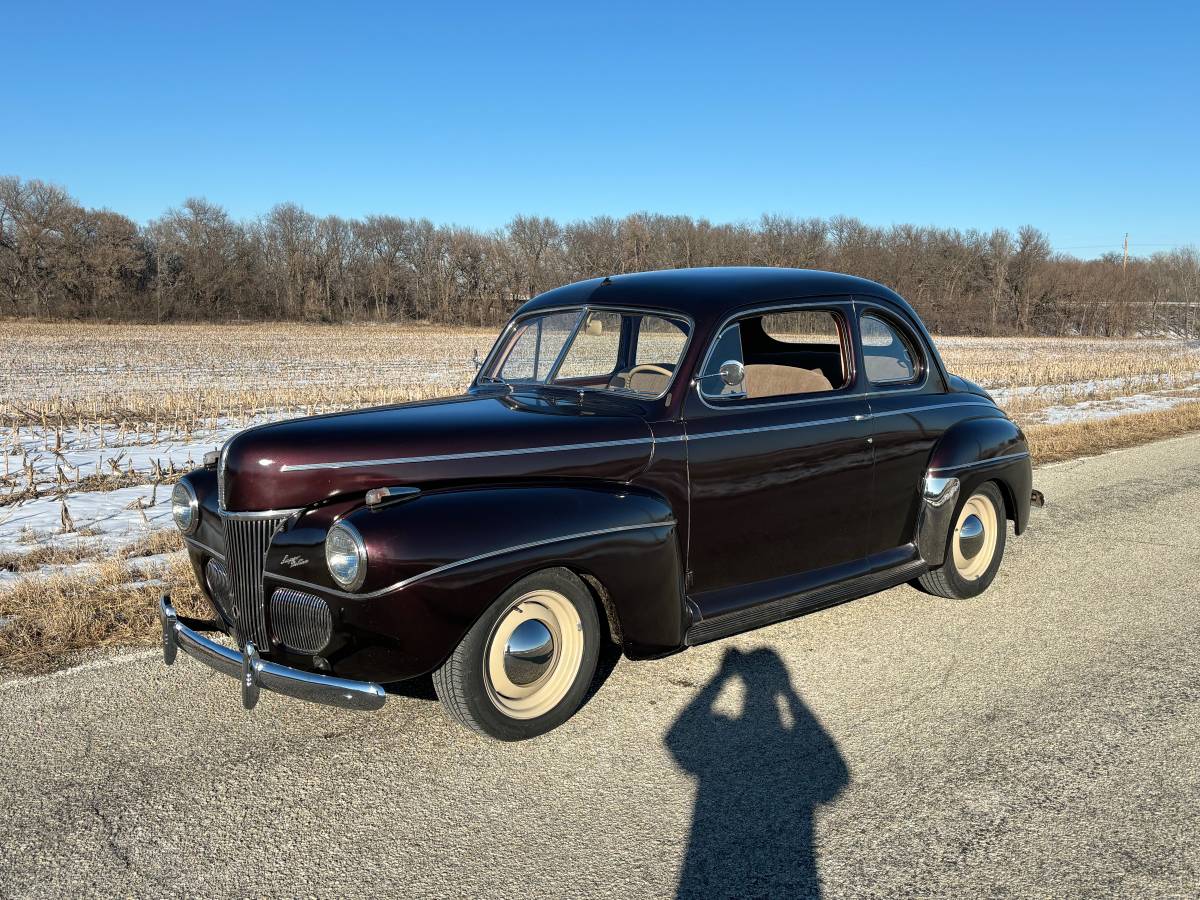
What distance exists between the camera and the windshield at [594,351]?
14.5 feet

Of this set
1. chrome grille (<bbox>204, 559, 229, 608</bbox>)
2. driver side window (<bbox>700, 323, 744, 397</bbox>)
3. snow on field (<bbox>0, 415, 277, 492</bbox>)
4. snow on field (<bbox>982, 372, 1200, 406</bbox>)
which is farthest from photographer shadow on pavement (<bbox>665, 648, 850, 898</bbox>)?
snow on field (<bbox>982, 372, 1200, 406</bbox>)

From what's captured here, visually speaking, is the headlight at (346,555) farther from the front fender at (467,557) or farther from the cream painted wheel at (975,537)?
the cream painted wheel at (975,537)

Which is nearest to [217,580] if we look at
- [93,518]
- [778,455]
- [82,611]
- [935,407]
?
[82,611]

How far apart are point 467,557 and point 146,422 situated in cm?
1201

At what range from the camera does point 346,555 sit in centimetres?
322

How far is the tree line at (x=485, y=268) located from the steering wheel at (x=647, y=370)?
4753 cm

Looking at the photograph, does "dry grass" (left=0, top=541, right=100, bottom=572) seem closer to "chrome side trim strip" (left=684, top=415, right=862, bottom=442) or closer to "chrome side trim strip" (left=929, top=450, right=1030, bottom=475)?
"chrome side trim strip" (left=684, top=415, right=862, bottom=442)

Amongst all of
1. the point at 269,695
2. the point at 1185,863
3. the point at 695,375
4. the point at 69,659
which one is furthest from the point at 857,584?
the point at 69,659

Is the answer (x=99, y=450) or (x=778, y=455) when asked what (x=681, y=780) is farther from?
(x=99, y=450)

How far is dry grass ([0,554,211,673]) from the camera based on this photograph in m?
4.55

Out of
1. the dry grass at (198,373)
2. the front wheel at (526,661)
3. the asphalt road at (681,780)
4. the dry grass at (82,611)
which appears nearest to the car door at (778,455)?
the asphalt road at (681,780)

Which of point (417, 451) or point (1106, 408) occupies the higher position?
point (417, 451)

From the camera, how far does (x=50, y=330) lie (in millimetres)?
44188

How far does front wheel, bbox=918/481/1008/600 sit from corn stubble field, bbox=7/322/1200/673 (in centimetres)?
429
